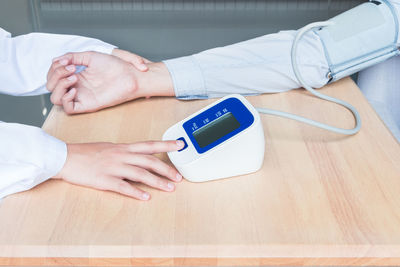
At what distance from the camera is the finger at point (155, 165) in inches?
29.0

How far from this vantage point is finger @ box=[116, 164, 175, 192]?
719mm

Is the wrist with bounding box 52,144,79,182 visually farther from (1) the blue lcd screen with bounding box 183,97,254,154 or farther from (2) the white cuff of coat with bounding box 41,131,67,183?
(1) the blue lcd screen with bounding box 183,97,254,154

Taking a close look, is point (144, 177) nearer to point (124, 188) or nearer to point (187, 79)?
point (124, 188)

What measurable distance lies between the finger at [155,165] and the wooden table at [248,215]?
3 centimetres

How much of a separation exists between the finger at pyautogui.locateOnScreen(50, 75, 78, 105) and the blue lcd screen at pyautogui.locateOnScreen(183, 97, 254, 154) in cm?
29

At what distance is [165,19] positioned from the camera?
3555 millimetres

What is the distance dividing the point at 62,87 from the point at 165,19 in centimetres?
273

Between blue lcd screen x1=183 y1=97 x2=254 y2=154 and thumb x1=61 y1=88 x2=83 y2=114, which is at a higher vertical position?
blue lcd screen x1=183 y1=97 x2=254 y2=154

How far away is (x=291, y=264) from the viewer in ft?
2.03

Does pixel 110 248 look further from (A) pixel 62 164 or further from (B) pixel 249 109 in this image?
(B) pixel 249 109

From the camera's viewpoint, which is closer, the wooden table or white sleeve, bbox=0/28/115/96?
the wooden table

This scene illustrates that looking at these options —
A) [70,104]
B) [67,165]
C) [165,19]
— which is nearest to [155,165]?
[67,165]

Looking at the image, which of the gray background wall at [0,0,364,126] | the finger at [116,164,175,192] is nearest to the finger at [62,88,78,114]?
the finger at [116,164,175,192]

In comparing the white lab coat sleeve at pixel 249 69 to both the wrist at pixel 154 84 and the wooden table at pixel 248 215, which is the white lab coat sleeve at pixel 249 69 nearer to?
the wrist at pixel 154 84
